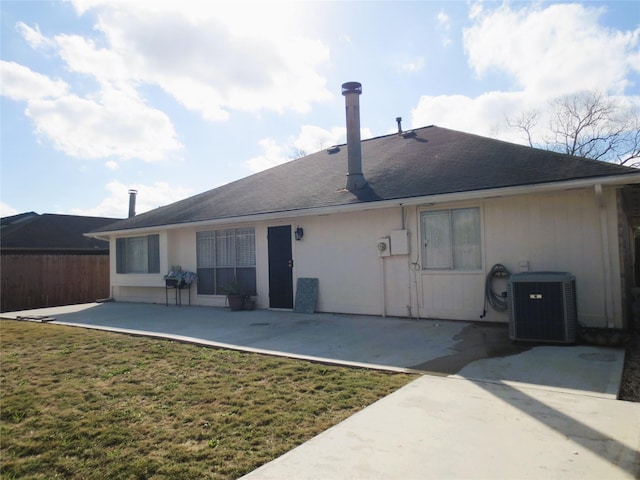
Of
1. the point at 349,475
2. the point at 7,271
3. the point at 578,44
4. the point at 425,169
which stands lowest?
the point at 349,475

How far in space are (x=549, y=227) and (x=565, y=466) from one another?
531 cm

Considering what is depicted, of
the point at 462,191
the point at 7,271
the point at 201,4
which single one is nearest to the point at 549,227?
the point at 462,191

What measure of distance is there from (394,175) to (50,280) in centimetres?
1483

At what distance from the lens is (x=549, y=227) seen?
23.3ft

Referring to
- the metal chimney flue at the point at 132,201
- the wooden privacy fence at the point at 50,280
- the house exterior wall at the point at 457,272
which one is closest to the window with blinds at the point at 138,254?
the house exterior wall at the point at 457,272

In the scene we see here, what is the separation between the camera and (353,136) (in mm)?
10406

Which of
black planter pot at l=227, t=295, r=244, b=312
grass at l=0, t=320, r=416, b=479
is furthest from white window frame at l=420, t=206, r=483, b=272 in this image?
black planter pot at l=227, t=295, r=244, b=312

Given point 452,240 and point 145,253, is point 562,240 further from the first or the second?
point 145,253

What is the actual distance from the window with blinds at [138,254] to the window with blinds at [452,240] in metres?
8.71

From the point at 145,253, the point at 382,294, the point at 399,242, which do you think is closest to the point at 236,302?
the point at 382,294

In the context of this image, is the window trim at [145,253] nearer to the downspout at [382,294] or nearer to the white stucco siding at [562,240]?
the downspout at [382,294]

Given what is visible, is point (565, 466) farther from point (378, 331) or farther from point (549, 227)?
point (549, 227)

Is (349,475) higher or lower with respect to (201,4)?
lower

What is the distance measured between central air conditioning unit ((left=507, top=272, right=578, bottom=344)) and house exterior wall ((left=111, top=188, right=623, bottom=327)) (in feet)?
3.39
